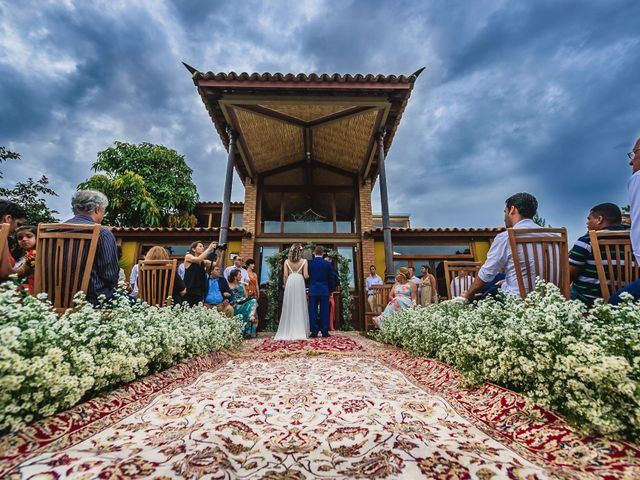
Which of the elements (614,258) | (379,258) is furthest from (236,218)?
(614,258)

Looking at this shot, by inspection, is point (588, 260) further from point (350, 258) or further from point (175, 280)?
point (350, 258)

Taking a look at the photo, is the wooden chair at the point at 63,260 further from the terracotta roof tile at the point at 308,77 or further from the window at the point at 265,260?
the window at the point at 265,260

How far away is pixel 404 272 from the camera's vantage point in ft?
19.2

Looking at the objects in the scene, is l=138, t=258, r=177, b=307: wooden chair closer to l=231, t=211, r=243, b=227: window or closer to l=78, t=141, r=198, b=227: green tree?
l=231, t=211, r=243, b=227: window

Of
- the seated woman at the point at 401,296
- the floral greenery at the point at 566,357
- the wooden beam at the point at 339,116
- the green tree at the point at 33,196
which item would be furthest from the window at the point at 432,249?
the green tree at the point at 33,196

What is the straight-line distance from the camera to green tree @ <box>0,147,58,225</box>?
13.2 m

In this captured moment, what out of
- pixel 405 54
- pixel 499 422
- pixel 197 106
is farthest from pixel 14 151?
pixel 499 422

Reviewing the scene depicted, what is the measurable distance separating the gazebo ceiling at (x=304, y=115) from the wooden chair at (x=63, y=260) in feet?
17.2

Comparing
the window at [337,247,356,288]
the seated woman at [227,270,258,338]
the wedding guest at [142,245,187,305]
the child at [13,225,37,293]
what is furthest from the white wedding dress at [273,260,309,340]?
the child at [13,225,37,293]

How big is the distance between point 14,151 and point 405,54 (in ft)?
53.9

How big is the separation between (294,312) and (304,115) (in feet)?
16.9

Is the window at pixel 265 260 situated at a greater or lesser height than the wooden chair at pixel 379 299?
greater

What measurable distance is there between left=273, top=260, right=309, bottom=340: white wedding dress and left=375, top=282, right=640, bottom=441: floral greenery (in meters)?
3.99

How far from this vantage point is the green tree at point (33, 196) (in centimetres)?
1321
